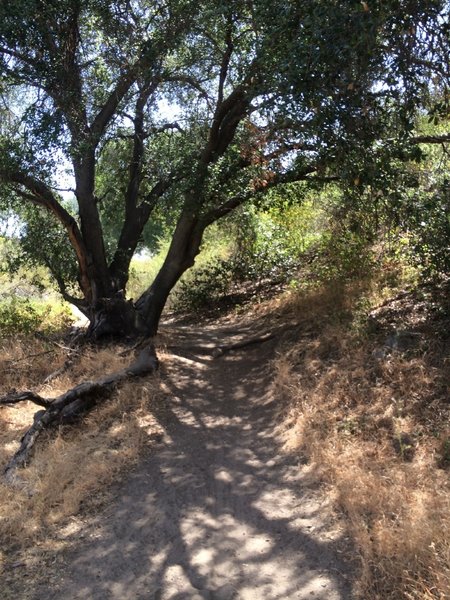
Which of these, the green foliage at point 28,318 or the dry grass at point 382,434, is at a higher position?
the green foliage at point 28,318

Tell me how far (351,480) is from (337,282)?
6.10 metres

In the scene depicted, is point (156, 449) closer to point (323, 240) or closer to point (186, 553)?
point (186, 553)

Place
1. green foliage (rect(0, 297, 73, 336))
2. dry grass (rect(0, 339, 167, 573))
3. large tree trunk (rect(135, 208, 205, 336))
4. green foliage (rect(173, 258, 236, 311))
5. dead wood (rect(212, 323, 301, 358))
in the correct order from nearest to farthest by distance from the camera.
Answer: dry grass (rect(0, 339, 167, 573)), dead wood (rect(212, 323, 301, 358)), large tree trunk (rect(135, 208, 205, 336)), green foliage (rect(0, 297, 73, 336)), green foliage (rect(173, 258, 236, 311))

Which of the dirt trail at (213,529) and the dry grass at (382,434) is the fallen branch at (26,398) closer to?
the dirt trail at (213,529)

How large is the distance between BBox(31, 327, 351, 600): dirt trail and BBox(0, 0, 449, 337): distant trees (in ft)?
10.7

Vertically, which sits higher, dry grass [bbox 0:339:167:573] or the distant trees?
the distant trees

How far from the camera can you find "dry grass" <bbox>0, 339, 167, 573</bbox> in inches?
220

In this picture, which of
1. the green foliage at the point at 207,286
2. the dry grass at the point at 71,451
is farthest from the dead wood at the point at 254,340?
the green foliage at the point at 207,286

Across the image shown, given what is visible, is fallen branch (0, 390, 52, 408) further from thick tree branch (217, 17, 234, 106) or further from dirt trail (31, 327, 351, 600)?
thick tree branch (217, 17, 234, 106)

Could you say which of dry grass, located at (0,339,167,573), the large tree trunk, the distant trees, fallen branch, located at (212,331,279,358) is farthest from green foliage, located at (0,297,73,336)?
fallen branch, located at (212,331,279,358)

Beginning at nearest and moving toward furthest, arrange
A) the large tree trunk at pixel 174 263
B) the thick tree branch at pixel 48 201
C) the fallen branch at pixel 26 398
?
the fallen branch at pixel 26 398, the thick tree branch at pixel 48 201, the large tree trunk at pixel 174 263

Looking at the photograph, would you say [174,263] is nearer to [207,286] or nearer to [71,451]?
[71,451]

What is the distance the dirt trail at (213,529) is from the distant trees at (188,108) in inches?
129

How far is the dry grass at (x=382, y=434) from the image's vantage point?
4156 mm
